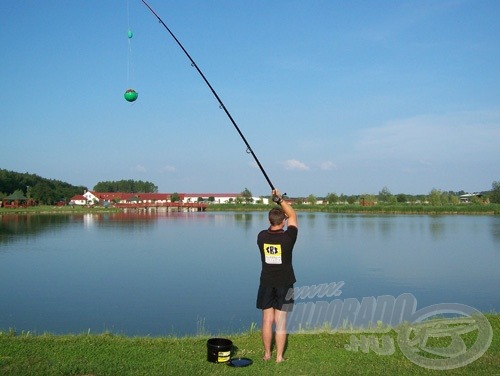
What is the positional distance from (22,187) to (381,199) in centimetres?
7812

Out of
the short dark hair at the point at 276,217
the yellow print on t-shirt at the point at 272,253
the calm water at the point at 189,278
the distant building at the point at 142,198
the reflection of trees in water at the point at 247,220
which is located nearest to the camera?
the yellow print on t-shirt at the point at 272,253

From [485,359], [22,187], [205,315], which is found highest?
[22,187]

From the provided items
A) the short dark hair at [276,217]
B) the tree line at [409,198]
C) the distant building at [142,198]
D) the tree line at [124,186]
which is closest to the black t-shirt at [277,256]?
the short dark hair at [276,217]

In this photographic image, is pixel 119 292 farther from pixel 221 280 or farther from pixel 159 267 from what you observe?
pixel 159 267

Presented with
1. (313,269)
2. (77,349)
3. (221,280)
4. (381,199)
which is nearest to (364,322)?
(77,349)

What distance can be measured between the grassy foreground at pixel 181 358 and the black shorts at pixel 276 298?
0.65 metres

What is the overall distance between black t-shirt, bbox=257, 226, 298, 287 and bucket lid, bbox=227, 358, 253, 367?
90cm

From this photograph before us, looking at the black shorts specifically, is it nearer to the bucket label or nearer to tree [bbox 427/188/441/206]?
the bucket label

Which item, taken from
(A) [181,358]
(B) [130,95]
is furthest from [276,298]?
(B) [130,95]

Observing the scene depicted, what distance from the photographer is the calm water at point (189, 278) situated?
1203 centimetres

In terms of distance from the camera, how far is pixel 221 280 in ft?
56.5

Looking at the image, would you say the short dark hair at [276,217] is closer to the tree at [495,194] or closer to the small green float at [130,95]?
the small green float at [130,95]

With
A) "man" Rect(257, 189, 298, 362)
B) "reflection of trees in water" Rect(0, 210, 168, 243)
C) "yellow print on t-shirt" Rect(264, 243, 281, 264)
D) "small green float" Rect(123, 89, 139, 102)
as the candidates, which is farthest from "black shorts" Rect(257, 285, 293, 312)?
"reflection of trees in water" Rect(0, 210, 168, 243)

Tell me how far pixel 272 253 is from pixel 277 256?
67 millimetres
